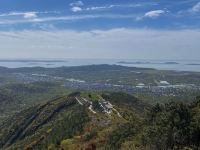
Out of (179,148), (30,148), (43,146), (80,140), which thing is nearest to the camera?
(179,148)

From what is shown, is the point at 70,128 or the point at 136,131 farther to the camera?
the point at 70,128

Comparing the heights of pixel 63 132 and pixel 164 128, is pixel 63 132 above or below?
below

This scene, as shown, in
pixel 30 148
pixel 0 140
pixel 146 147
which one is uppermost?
pixel 146 147

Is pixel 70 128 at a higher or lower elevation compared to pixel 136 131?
lower

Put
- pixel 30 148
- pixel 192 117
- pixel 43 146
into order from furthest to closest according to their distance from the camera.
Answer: pixel 30 148 → pixel 43 146 → pixel 192 117

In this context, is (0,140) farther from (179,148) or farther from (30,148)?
(179,148)

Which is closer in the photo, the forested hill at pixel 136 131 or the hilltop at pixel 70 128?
the forested hill at pixel 136 131

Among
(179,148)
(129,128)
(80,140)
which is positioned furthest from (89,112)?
(179,148)

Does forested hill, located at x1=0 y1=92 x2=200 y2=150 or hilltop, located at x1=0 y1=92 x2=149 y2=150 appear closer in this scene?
forested hill, located at x1=0 y1=92 x2=200 y2=150

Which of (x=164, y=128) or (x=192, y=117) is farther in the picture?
(x=192, y=117)

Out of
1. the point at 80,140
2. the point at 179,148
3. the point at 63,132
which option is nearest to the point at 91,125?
the point at 63,132

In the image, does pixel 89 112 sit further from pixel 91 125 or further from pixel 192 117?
pixel 192 117
